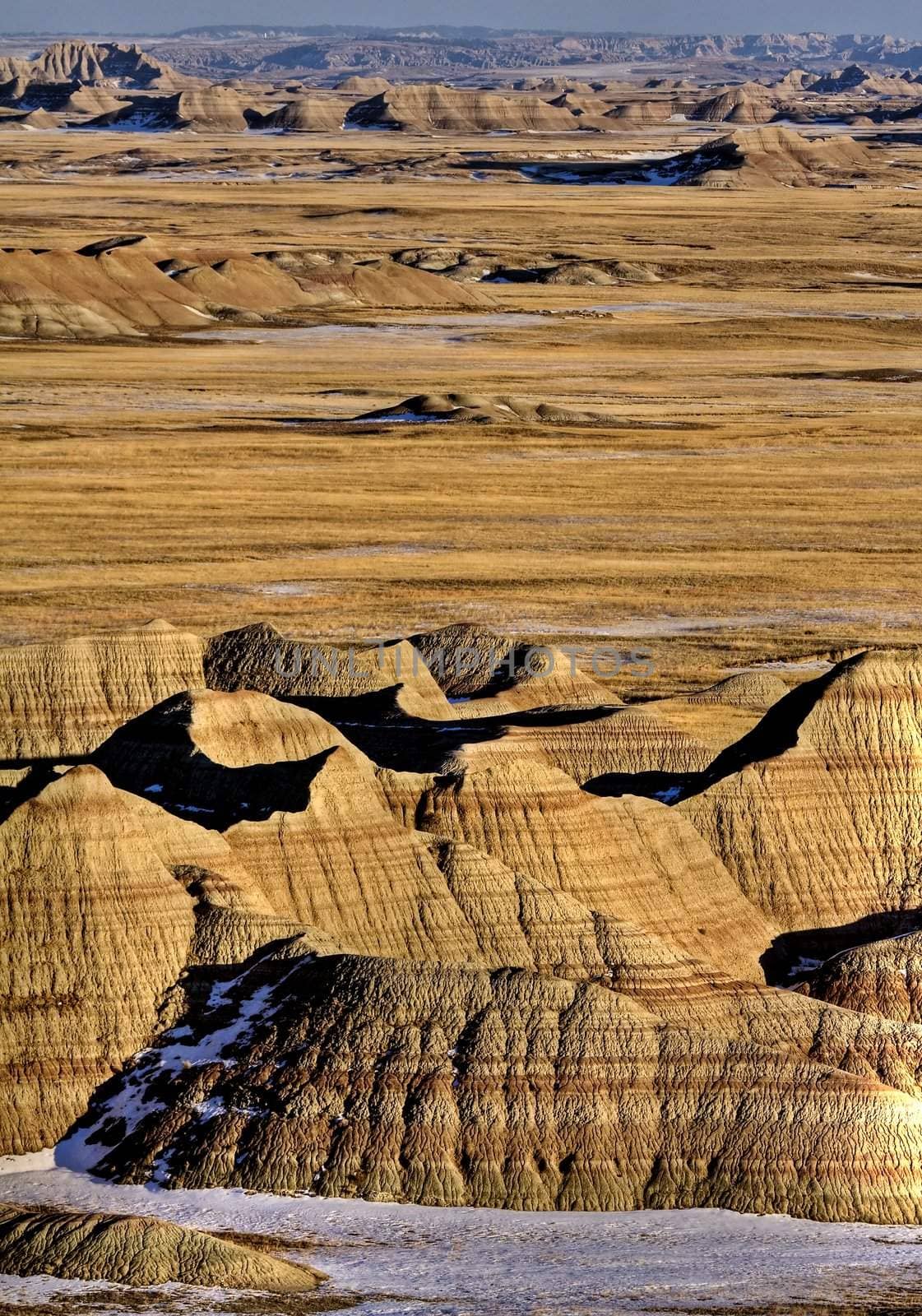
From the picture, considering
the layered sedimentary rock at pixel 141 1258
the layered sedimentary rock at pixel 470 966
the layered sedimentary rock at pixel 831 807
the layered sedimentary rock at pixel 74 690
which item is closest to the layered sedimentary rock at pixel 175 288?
the layered sedimentary rock at pixel 74 690

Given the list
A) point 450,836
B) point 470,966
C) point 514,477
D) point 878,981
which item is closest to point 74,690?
point 450,836

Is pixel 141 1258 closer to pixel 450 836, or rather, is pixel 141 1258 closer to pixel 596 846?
pixel 450 836

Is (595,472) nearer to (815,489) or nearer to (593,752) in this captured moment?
(815,489)

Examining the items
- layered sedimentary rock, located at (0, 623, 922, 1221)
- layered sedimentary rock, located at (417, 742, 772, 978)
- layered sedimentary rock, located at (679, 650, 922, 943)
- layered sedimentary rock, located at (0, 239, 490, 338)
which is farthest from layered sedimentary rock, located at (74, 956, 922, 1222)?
layered sedimentary rock, located at (0, 239, 490, 338)

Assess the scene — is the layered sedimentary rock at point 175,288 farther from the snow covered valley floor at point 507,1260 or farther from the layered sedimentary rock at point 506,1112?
the snow covered valley floor at point 507,1260

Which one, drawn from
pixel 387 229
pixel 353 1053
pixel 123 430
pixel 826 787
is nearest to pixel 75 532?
pixel 123 430

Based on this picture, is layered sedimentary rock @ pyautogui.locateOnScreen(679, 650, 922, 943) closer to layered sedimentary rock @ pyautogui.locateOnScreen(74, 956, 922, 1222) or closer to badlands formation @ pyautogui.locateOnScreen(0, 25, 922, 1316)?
badlands formation @ pyautogui.locateOnScreen(0, 25, 922, 1316)
